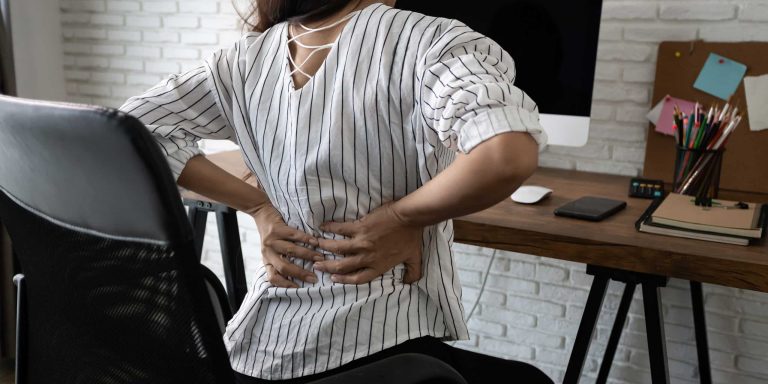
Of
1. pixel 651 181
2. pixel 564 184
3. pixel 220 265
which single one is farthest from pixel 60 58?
pixel 651 181

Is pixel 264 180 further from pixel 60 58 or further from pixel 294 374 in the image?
pixel 60 58

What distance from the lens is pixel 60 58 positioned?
9.16 feet

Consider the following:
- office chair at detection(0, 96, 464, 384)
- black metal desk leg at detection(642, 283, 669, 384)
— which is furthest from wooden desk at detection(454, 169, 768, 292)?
office chair at detection(0, 96, 464, 384)

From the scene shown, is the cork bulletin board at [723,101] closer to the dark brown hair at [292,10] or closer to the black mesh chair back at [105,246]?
the dark brown hair at [292,10]

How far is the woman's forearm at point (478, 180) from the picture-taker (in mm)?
738

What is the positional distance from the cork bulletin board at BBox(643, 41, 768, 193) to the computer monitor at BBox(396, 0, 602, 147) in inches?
15.0

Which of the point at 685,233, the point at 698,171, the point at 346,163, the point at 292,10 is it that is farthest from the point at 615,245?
the point at 292,10

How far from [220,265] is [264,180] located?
1762 mm

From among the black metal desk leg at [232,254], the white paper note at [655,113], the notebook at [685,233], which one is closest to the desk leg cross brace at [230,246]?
the black metal desk leg at [232,254]

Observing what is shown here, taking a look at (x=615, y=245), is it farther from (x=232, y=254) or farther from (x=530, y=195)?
(x=232, y=254)

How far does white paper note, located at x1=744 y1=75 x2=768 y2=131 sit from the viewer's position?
1.66 metres

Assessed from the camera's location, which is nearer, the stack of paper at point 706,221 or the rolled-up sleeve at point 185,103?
the rolled-up sleeve at point 185,103

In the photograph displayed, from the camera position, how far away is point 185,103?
38.9 inches

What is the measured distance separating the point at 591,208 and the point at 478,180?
0.66 meters
